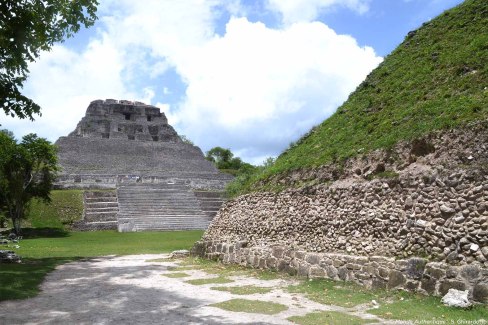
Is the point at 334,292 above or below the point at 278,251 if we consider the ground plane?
below

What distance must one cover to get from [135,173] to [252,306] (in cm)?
3239

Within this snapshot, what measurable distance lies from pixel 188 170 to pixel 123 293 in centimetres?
3532

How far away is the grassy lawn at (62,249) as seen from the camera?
347 inches

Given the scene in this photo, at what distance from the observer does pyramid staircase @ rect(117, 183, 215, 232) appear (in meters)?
26.5

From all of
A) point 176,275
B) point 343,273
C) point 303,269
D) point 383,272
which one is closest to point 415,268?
point 383,272

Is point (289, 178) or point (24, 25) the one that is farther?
point (289, 178)

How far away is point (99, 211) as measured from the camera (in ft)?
93.5

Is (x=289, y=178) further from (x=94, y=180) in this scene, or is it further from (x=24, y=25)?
(x=94, y=180)

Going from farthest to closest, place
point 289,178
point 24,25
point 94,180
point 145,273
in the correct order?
1. point 94,180
2. point 289,178
3. point 145,273
4. point 24,25

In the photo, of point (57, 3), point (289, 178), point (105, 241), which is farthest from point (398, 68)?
point (105, 241)

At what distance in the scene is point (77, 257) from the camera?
47.8 feet

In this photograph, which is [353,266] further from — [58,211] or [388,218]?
[58,211]

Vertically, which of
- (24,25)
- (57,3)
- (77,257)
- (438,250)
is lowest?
(77,257)

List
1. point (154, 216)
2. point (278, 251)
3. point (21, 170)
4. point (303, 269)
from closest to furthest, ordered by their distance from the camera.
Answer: point (303, 269), point (278, 251), point (21, 170), point (154, 216)
